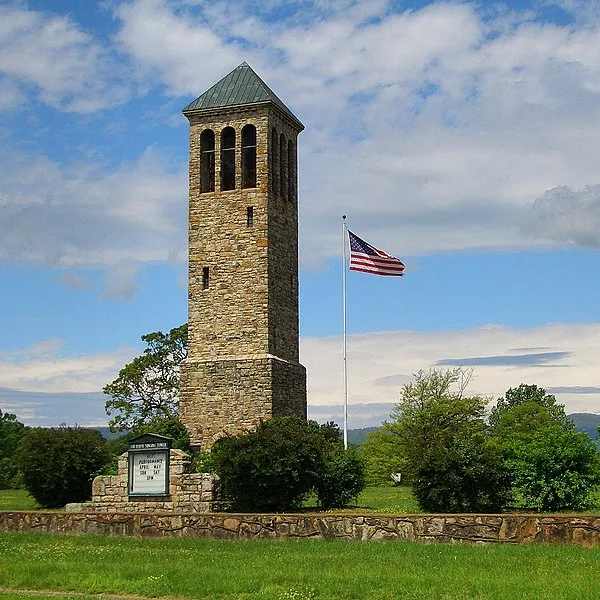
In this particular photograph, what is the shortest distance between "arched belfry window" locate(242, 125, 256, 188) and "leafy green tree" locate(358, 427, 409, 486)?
1406 cm

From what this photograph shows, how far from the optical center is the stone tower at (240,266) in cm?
3434

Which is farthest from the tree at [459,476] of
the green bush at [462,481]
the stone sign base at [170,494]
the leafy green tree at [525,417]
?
the leafy green tree at [525,417]

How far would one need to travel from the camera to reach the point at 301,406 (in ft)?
119

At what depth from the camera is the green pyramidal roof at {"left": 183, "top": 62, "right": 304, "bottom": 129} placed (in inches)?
1426

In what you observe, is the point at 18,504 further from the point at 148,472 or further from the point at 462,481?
the point at 462,481

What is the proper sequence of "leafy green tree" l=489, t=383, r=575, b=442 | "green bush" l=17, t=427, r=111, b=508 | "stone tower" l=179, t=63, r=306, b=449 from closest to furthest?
"green bush" l=17, t=427, r=111, b=508 < "stone tower" l=179, t=63, r=306, b=449 < "leafy green tree" l=489, t=383, r=575, b=442

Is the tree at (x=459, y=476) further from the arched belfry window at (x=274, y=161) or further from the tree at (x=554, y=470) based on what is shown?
the arched belfry window at (x=274, y=161)

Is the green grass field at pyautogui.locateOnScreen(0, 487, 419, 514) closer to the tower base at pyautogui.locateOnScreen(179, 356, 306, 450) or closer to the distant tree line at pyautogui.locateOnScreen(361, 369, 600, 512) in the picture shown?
the distant tree line at pyautogui.locateOnScreen(361, 369, 600, 512)

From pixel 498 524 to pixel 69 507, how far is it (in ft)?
39.6

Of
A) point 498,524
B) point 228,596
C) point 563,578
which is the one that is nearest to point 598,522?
point 498,524

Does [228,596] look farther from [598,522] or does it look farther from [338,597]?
[598,522]

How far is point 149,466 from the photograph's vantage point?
23.8m

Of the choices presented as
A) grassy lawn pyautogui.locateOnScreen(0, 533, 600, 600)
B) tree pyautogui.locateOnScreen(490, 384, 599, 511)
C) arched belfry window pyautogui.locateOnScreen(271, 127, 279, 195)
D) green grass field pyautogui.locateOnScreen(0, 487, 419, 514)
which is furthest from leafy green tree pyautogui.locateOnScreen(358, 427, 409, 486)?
grassy lawn pyautogui.locateOnScreen(0, 533, 600, 600)

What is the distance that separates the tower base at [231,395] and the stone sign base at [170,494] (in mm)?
9746
